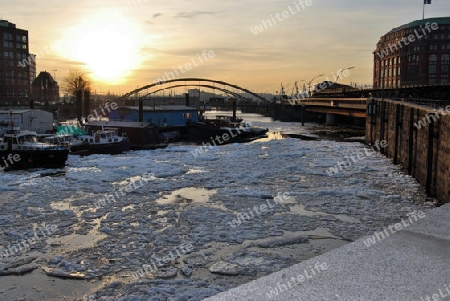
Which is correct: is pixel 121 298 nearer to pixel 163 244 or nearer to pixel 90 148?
pixel 163 244

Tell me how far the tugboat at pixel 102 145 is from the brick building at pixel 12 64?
9419 centimetres

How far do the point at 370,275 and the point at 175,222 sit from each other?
10931mm

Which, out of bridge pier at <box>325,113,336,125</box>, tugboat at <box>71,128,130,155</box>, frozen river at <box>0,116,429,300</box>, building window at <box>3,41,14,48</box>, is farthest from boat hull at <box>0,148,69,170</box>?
building window at <box>3,41,14,48</box>

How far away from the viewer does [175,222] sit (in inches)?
792

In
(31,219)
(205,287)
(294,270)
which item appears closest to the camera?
(294,270)

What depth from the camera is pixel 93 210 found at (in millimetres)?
22469

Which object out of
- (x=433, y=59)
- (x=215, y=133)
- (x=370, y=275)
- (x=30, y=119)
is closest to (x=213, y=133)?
(x=215, y=133)

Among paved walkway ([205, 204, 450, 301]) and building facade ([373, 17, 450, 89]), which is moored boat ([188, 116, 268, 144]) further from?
building facade ([373, 17, 450, 89])

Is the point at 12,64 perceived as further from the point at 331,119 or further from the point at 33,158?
the point at 33,158

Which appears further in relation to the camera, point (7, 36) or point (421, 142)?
point (7, 36)

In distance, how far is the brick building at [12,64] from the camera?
429ft

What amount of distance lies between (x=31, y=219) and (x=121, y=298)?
10238 millimetres

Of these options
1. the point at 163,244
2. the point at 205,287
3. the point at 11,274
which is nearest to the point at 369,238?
the point at 205,287

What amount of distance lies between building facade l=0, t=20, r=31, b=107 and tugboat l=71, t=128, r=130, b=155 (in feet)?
309
